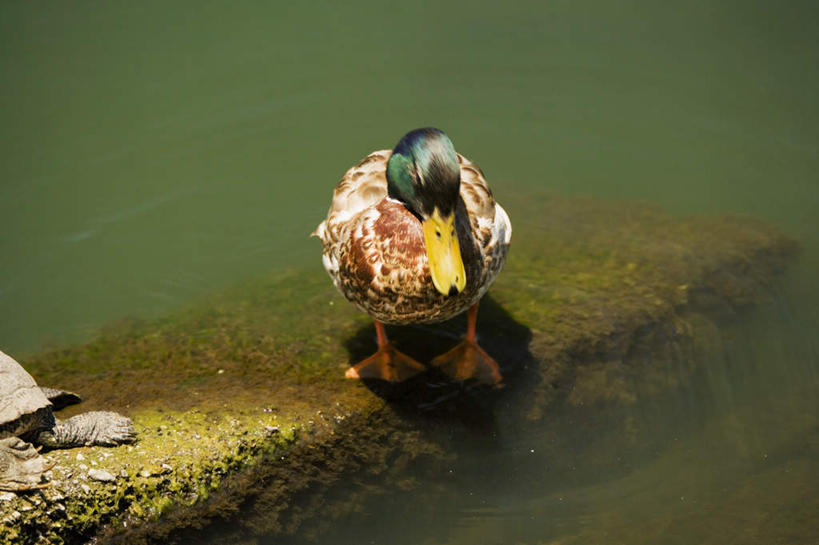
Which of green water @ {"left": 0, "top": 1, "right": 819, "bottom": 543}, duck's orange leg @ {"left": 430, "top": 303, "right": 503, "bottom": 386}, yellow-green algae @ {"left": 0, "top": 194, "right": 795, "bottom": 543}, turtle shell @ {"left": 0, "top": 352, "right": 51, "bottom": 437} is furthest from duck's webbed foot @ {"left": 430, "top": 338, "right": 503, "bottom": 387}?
turtle shell @ {"left": 0, "top": 352, "right": 51, "bottom": 437}

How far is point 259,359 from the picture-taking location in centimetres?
429

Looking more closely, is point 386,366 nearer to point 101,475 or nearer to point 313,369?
point 313,369

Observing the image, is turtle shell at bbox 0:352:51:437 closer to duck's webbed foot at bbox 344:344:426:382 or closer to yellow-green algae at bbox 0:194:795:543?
yellow-green algae at bbox 0:194:795:543

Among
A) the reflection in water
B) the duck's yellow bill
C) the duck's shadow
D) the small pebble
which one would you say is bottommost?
the reflection in water

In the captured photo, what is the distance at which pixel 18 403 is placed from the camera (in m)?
3.18

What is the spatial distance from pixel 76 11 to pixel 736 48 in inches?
289

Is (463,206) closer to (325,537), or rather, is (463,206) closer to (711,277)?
(325,537)

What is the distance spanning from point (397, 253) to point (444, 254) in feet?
0.88

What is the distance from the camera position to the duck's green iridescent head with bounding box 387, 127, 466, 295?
356 centimetres

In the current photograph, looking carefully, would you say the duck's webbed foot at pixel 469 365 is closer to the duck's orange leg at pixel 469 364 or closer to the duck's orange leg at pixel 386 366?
the duck's orange leg at pixel 469 364

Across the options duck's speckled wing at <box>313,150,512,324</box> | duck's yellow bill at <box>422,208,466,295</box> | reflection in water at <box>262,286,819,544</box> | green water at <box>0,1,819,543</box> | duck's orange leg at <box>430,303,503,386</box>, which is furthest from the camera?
duck's orange leg at <box>430,303,503,386</box>

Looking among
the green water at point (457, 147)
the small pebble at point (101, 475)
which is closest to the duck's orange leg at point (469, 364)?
the green water at point (457, 147)

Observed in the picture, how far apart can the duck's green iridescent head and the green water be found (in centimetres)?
120

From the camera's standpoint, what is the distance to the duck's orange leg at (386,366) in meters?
4.23
